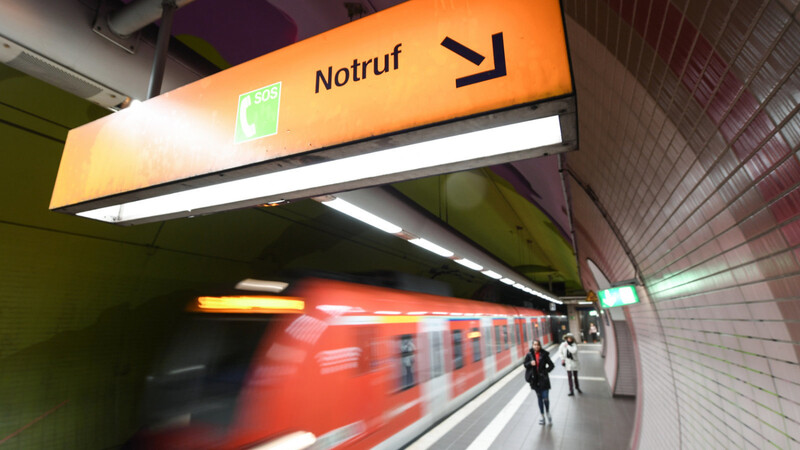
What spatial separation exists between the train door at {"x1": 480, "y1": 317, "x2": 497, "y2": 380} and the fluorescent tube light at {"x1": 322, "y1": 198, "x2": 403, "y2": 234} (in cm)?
670

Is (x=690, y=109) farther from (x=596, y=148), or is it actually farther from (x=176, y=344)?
(x=176, y=344)

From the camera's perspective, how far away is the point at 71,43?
191 centimetres

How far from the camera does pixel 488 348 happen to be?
10406mm

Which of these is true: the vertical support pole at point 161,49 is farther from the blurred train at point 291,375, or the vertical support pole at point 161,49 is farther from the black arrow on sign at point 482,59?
the blurred train at point 291,375

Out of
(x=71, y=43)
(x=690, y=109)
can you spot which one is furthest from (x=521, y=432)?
(x=71, y=43)

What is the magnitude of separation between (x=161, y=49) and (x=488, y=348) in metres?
10.0

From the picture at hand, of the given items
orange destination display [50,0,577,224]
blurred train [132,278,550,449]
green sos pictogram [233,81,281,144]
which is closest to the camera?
orange destination display [50,0,577,224]

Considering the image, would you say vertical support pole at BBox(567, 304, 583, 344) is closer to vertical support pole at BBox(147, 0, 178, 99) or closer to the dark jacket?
the dark jacket

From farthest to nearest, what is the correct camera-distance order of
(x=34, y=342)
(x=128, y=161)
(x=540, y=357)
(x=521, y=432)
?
(x=540, y=357) → (x=521, y=432) → (x=34, y=342) → (x=128, y=161)

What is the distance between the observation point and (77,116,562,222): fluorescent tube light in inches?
48.1

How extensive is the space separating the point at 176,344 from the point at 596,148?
169 inches

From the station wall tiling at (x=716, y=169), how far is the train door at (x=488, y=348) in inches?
282

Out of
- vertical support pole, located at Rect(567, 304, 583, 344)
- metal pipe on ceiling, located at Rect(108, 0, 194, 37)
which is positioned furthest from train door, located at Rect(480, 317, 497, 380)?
vertical support pole, located at Rect(567, 304, 583, 344)

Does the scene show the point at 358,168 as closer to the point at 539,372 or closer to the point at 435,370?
the point at 435,370
